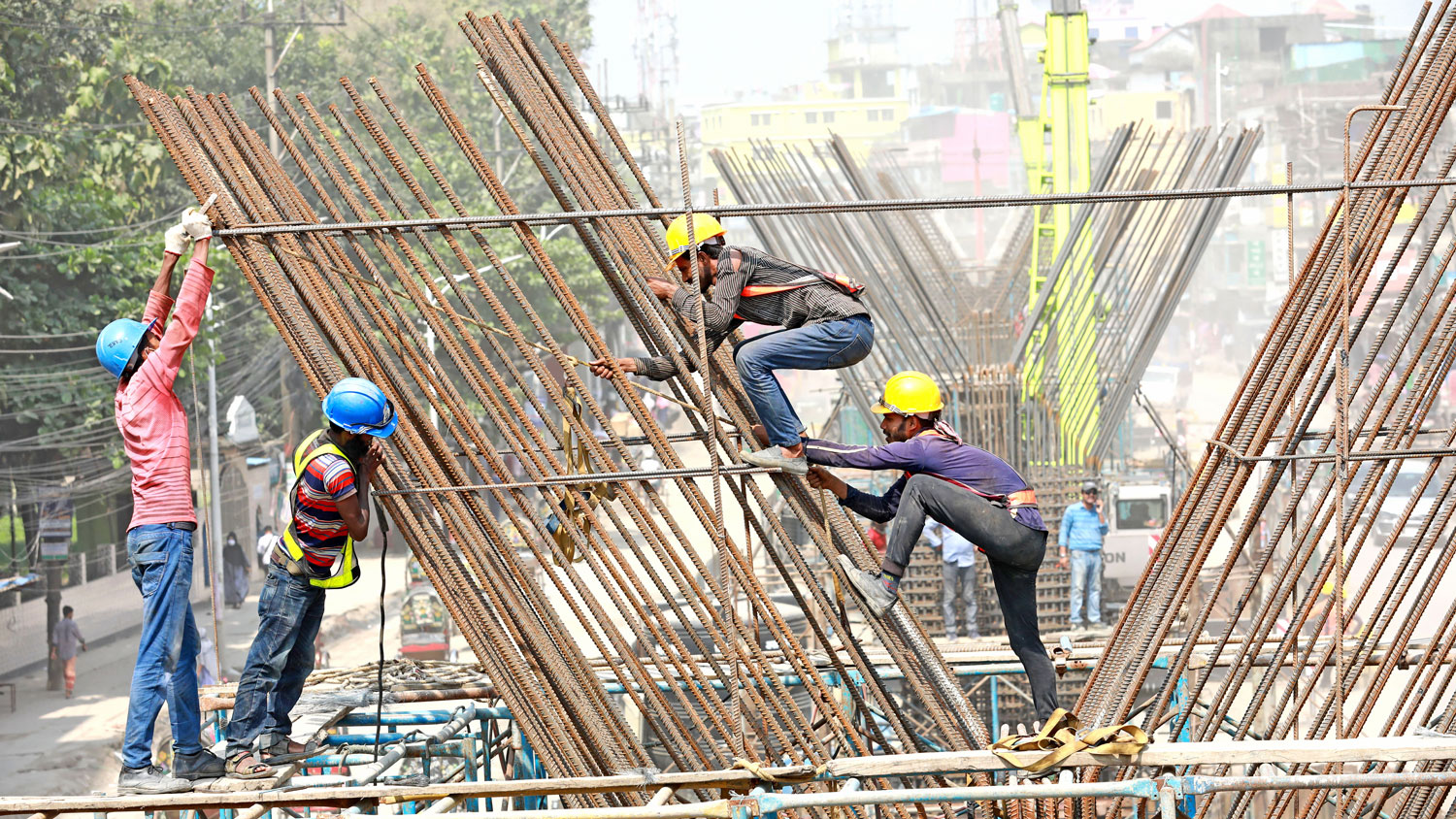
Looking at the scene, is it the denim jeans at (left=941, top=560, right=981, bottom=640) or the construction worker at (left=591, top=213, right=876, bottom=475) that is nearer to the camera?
Answer: the construction worker at (left=591, top=213, right=876, bottom=475)

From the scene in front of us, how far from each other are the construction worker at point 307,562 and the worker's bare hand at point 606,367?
38.6 inches

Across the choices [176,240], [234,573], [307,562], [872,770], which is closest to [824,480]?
[872,770]

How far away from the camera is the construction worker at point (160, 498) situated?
6.75 meters

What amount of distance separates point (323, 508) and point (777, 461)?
2.14 metres

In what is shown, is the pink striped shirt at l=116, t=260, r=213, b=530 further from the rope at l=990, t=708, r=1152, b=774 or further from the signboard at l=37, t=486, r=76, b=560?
the signboard at l=37, t=486, r=76, b=560

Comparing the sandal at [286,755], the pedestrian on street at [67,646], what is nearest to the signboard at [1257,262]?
the pedestrian on street at [67,646]

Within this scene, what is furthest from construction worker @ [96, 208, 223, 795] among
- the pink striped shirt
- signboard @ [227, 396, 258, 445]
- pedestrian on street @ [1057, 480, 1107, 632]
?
signboard @ [227, 396, 258, 445]

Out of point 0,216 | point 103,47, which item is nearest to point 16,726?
point 0,216

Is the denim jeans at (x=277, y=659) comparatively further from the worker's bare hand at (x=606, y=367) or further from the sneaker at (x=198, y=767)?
the worker's bare hand at (x=606, y=367)

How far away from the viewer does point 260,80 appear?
42062mm

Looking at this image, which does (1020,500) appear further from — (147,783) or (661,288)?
(147,783)

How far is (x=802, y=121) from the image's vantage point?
431 feet

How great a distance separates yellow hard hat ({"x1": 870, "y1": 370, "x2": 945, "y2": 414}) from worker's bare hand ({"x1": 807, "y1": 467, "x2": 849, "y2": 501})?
442 mm

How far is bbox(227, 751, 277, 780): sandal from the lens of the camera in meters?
6.96
